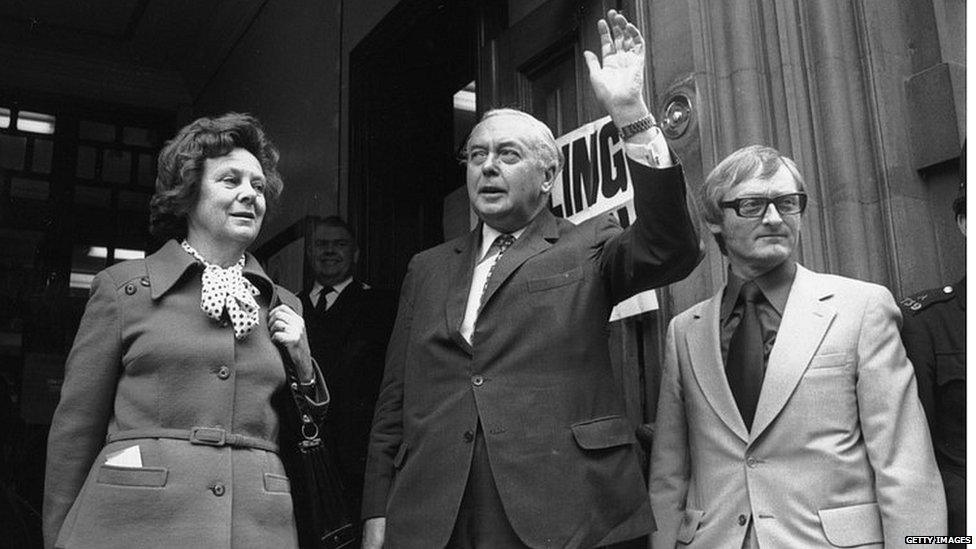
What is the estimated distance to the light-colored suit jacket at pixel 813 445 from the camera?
238 cm

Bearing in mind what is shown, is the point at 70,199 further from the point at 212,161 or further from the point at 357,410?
the point at 212,161

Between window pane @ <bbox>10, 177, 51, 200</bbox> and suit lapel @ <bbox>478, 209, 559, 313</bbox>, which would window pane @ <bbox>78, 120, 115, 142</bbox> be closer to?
window pane @ <bbox>10, 177, 51, 200</bbox>

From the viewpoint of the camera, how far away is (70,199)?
8.17 m

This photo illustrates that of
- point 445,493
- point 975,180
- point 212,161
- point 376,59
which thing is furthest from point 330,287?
point 975,180

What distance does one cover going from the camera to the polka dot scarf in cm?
267

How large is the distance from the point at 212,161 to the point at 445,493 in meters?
1.07

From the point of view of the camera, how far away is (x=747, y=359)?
8.77ft

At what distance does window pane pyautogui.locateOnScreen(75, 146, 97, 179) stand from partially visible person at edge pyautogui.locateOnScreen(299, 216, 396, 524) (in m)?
3.77

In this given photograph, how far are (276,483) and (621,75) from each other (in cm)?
128

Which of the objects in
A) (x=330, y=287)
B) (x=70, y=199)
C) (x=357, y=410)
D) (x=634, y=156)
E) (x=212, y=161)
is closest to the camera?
(x=634, y=156)

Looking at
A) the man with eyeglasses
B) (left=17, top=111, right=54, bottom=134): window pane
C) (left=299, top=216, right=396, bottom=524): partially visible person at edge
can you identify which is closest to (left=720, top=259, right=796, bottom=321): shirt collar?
the man with eyeglasses

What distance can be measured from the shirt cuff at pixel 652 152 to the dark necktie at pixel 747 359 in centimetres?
50

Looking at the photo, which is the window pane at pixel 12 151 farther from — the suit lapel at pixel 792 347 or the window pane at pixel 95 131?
the suit lapel at pixel 792 347

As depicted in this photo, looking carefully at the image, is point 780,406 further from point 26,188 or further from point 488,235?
point 26,188
